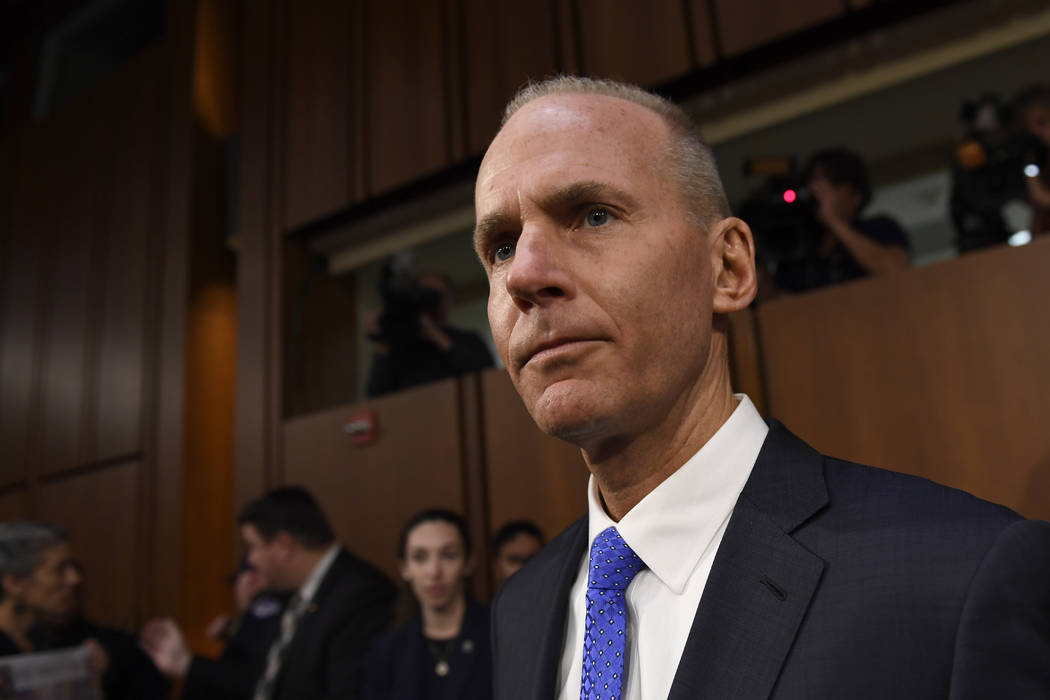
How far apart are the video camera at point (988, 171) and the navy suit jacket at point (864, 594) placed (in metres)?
1.84

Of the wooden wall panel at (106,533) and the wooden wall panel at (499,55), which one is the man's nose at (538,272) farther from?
the wooden wall panel at (106,533)

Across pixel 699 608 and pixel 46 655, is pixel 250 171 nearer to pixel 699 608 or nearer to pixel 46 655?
pixel 46 655

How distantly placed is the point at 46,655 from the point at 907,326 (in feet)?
8.92

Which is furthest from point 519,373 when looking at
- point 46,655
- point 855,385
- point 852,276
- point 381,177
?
point 381,177

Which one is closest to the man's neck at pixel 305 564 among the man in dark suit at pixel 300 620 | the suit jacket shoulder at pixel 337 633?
the man in dark suit at pixel 300 620

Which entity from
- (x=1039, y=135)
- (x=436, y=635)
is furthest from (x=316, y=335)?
(x=1039, y=135)

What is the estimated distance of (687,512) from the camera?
0.96 m

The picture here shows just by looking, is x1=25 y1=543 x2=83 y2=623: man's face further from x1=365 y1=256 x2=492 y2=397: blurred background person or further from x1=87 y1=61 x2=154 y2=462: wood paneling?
x1=87 y1=61 x2=154 y2=462: wood paneling

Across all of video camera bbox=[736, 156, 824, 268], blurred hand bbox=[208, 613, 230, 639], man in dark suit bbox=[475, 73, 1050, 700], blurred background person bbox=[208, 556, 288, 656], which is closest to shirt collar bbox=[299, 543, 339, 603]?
blurred background person bbox=[208, 556, 288, 656]

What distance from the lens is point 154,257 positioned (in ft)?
16.5

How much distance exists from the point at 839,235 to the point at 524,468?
1.36m

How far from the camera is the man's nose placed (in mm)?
919

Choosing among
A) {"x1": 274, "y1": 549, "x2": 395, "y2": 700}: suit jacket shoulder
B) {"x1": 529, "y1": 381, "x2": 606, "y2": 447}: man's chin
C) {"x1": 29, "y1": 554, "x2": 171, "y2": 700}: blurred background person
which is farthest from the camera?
{"x1": 29, "y1": 554, "x2": 171, "y2": 700}: blurred background person

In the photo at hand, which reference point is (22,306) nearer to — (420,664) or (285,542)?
(285,542)
